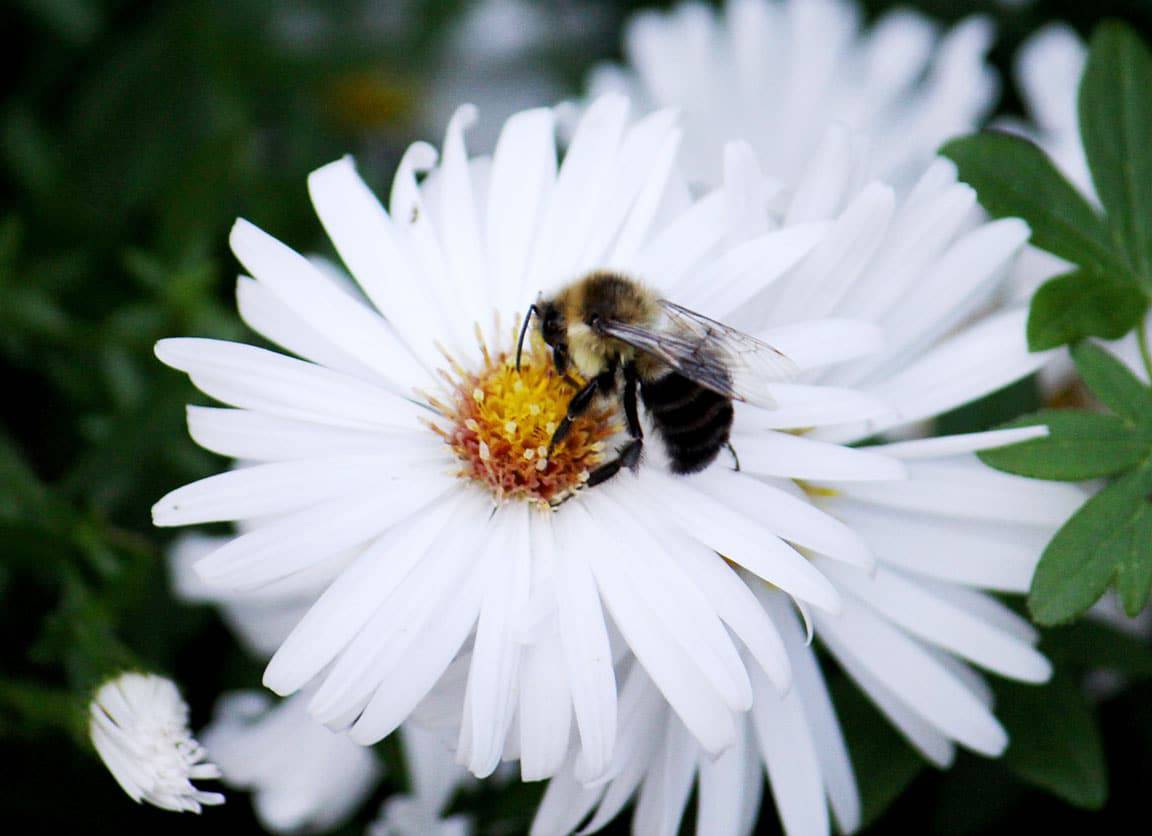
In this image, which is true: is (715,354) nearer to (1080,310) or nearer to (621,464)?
(621,464)

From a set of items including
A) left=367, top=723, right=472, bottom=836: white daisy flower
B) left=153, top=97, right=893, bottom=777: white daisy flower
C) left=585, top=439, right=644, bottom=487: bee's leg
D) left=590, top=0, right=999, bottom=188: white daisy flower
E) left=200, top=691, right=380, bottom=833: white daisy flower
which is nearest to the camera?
left=153, top=97, right=893, bottom=777: white daisy flower

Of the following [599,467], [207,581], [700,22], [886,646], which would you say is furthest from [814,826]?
[700,22]

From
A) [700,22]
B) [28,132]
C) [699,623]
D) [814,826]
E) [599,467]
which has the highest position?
[28,132]

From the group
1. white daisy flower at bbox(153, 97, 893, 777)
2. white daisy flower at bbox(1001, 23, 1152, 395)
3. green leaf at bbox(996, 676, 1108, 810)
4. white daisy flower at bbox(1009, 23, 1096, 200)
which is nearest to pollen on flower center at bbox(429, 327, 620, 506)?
white daisy flower at bbox(153, 97, 893, 777)

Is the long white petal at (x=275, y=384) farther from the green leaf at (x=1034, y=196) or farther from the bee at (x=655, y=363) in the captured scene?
the green leaf at (x=1034, y=196)

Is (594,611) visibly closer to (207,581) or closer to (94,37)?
(207,581)

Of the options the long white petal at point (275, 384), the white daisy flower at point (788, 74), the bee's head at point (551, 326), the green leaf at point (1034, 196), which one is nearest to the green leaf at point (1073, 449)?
the green leaf at point (1034, 196)

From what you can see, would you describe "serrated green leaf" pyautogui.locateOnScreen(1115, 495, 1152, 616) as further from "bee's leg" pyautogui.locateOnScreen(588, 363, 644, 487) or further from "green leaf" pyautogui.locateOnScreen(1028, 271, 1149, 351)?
"bee's leg" pyautogui.locateOnScreen(588, 363, 644, 487)
